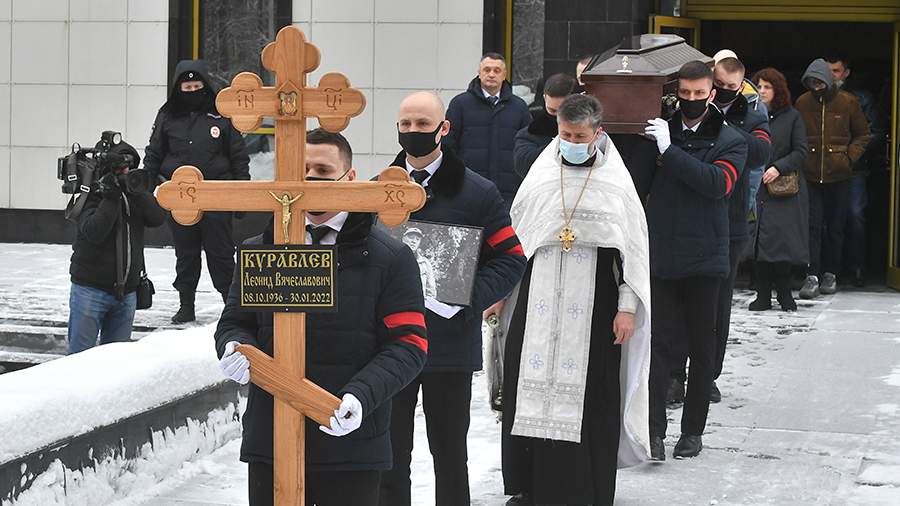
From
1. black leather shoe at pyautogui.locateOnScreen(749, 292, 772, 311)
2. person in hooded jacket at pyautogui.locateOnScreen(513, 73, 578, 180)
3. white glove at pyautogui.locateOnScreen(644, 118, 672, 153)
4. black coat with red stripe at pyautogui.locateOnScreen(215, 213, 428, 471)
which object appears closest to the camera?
black coat with red stripe at pyautogui.locateOnScreen(215, 213, 428, 471)

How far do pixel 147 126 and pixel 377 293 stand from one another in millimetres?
11698

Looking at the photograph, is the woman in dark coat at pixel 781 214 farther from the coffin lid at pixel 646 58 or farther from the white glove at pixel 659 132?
the white glove at pixel 659 132

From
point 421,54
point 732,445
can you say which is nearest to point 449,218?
point 732,445

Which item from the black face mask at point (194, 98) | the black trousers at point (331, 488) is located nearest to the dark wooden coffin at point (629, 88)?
the black trousers at point (331, 488)

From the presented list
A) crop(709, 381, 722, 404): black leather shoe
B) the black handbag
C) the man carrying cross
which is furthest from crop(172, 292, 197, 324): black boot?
the man carrying cross

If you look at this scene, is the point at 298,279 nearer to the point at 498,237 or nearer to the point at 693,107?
the point at 498,237

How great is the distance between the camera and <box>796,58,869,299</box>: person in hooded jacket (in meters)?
13.5

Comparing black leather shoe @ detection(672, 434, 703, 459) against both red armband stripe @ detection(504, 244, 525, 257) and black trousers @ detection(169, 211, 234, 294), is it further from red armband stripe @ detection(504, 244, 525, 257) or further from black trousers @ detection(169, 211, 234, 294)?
black trousers @ detection(169, 211, 234, 294)

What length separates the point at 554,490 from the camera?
6.65 metres

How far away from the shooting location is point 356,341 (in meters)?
4.47

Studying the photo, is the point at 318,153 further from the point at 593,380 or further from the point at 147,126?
the point at 147,126

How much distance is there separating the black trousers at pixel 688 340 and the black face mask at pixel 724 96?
1404 mm

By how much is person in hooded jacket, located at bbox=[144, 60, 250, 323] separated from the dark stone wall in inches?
153

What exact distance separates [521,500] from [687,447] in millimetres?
1321
